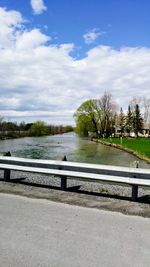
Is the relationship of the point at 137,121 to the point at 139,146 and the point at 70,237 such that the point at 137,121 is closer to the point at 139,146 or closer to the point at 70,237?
the point at 139,146

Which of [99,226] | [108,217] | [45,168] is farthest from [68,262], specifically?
[45,168]

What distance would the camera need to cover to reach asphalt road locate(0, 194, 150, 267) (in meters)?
3.62

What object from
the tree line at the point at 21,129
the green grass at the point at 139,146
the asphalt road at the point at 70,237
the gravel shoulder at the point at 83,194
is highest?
the tree line at the point at 21,129

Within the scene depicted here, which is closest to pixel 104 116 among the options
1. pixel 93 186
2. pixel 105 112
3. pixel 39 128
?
pixel 105 112

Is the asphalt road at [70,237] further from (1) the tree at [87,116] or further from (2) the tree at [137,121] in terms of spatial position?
(2) the tree at [137,121]

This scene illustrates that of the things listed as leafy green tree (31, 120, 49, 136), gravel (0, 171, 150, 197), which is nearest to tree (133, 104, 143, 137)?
leafy green tree (31, 120, 49, 136)

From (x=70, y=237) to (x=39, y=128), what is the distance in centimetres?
12138

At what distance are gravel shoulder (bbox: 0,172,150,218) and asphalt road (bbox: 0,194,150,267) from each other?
449 mm

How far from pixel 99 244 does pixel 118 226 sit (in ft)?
2.73

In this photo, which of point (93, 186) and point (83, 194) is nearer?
point (83, 194)

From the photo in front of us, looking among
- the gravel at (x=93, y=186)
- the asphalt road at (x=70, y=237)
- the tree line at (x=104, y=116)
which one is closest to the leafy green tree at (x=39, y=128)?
the tree line at (x=104, y=116)

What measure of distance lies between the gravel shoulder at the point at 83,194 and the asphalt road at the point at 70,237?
1.47 feet

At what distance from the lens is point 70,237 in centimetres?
433

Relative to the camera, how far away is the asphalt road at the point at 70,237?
362 centimetres
